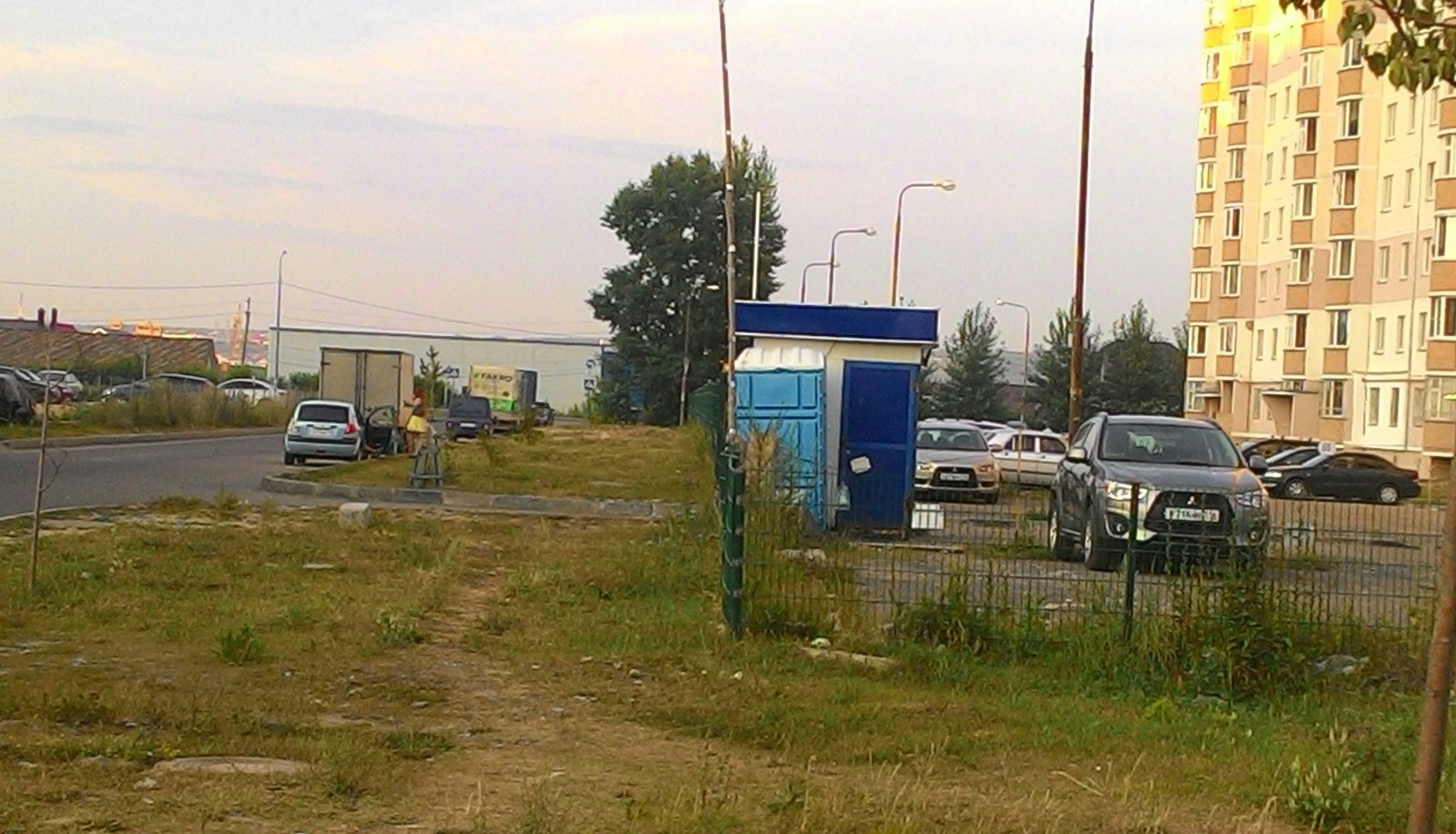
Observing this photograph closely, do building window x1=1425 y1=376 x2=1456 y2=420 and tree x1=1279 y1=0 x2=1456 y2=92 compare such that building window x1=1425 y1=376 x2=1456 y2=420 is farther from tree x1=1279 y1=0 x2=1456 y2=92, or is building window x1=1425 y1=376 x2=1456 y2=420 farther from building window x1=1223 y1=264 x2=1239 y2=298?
tree x1=1279 y1=0 x2=1456 y2=92

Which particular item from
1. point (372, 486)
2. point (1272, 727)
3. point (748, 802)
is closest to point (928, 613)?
point (1272, 727)

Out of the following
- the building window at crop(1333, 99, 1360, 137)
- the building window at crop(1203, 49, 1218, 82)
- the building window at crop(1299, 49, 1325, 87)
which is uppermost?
the building window at crop(1203, 49, 1218, 82)

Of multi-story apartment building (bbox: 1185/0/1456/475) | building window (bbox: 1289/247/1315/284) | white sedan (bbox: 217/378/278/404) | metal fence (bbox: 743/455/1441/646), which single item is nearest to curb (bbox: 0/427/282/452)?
white sedan (bbox: 217/378/278/404)

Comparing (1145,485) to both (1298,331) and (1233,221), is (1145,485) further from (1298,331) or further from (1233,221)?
(1233,221)

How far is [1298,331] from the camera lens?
235 ft

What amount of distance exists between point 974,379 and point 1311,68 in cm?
2685

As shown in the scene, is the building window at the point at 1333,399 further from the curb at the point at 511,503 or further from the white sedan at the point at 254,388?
the curb at the point at 511,503

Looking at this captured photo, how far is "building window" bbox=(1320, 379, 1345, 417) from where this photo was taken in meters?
67.0

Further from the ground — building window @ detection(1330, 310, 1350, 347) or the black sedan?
building window @ detection(1330, 310, 1350, 347)

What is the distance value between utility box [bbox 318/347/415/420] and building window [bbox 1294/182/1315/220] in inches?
1582

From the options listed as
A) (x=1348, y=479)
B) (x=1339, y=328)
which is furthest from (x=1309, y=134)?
(x=1348, y=479)

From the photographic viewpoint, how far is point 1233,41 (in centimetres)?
8362

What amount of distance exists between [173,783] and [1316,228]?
69.2 meters

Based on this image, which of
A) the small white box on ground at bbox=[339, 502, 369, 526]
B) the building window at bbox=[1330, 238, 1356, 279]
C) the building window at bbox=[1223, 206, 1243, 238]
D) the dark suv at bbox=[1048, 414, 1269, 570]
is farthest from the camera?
the building window at bbox=[1223, 206, 1243, 238]
